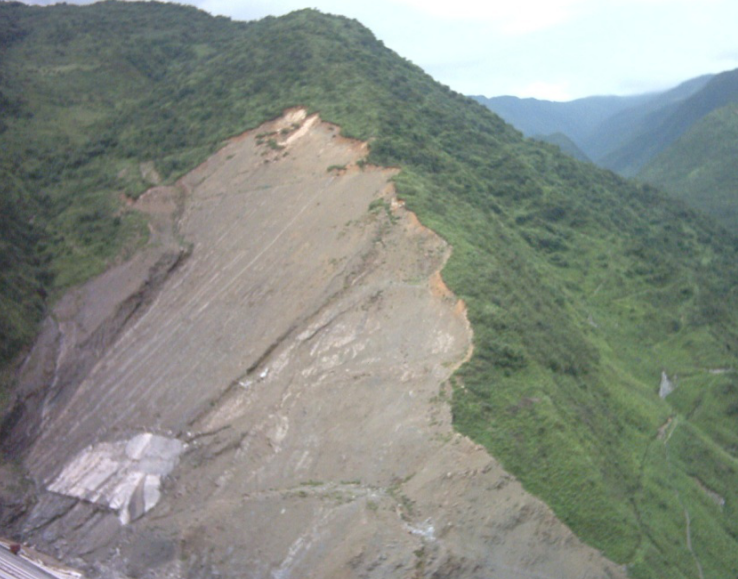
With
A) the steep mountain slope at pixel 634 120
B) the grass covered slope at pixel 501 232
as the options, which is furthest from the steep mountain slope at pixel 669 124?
the grass covered slope at pixel 501 232

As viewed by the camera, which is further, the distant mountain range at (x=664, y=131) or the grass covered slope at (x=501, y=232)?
the distant mountain range at (x=664, y=131)

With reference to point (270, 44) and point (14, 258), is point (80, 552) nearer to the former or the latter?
point (14, 258)

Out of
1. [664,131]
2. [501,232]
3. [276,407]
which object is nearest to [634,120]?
[664,131]

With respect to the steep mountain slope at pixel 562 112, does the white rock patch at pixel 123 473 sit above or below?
below

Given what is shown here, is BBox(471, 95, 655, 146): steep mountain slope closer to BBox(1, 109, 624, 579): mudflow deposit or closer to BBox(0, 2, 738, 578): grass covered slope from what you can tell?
BBox(0, 2, 738, 578): grass covered slope

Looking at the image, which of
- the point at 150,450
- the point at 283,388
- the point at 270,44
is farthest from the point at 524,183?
the point at 150,450

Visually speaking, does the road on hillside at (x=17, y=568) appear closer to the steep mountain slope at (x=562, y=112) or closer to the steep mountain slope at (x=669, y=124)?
the steep mountain slope at (x=669, y=124)

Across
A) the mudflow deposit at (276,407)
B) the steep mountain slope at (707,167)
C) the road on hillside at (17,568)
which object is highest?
the steep mountain slope at (707,167)

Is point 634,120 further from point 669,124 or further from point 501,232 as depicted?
point 501,232

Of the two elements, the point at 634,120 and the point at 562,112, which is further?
the point at 562,112
